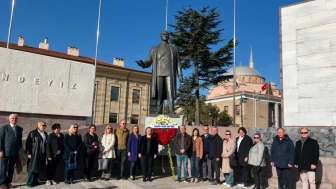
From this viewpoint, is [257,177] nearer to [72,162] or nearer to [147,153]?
[147,153]

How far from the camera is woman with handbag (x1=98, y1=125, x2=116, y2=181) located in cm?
699

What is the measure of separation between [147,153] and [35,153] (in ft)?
8.63

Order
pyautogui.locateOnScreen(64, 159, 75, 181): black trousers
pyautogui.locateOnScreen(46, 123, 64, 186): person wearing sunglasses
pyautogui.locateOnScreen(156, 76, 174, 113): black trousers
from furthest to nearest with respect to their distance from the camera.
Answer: pyautogui.locateOnScreen(156, 76, 174, 113): black trousers, pyautogui.locateOnScreen(64, 159, 75, 181): black trousers, pyautogui.locateOnScreen(46, 123, 64, 186): person wearing sunglasses

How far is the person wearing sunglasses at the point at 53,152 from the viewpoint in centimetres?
636

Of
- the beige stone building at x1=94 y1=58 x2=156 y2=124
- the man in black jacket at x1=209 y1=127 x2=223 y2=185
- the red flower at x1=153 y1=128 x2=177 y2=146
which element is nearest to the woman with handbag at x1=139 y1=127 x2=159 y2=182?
the red flower at x1=153 y1=128 x2=177 y2=146

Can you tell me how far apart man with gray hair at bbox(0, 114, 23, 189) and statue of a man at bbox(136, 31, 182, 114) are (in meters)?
3.84

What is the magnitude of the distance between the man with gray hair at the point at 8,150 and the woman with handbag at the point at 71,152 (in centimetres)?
105

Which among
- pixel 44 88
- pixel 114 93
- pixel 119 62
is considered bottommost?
pixel 44 88

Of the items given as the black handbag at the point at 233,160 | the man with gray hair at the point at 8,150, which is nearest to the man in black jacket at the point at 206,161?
the black handbag at the point at 233,160

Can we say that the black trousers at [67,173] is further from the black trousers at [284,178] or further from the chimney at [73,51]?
the chimney at [73,51]

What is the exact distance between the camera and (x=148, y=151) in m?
7.27

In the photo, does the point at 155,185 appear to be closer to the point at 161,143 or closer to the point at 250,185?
the point at 161,143

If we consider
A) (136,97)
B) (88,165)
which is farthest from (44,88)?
(136,97)

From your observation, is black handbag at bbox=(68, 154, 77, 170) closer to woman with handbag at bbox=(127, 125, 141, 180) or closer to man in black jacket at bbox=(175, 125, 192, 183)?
woman with handbag at bbox=(127, 125, 141, 180)
